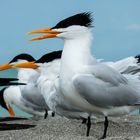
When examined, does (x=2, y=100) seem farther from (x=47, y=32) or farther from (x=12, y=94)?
(x=47, y=32)

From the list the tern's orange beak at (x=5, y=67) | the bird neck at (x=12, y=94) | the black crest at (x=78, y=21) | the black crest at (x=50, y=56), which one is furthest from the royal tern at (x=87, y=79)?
the bird neck at (x=12, y=94)

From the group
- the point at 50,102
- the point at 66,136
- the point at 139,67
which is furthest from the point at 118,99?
the point at 139,67

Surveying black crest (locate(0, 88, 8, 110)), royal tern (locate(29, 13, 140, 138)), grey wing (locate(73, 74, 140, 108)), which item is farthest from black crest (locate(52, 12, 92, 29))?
black crest (locate(0, 88, 8, 110))

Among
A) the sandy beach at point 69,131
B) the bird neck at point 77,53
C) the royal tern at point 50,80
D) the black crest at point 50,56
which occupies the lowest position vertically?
the sandy beach at point 69,131

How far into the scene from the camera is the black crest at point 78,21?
717 centimetres

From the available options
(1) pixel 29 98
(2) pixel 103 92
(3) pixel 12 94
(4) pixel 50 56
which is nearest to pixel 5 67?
(1) pixel 29 98

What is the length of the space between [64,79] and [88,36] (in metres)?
0.71

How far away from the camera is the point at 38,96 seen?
1069 centimetres

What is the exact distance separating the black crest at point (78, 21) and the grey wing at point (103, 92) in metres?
0.78

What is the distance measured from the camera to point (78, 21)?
7.20 metres

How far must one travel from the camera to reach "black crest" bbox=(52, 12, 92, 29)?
7.17 meters

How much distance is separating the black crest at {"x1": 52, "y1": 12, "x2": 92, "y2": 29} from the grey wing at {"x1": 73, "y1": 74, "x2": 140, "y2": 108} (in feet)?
2.57

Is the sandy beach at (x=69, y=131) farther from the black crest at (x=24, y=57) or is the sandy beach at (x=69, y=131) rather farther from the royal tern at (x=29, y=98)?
the black crest at (x=24, y=57)

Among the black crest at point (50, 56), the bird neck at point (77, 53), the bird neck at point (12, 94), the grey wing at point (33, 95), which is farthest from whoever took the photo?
the bird neck at point (12, 94)
